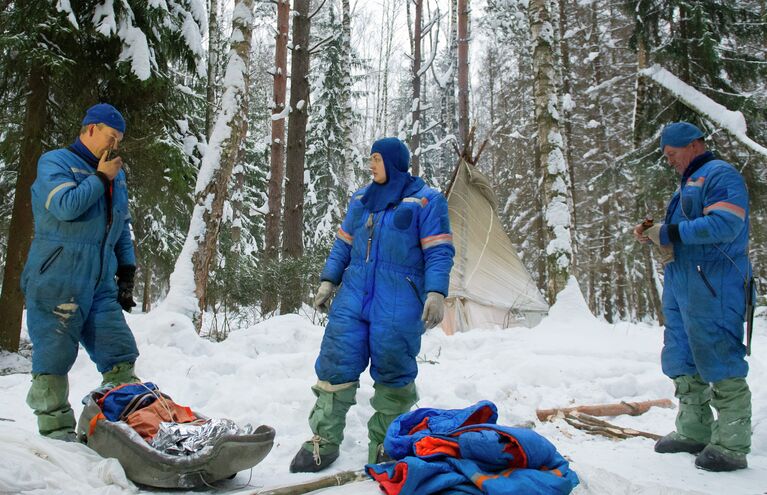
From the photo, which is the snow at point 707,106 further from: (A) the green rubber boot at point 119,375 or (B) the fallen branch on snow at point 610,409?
(A) the green rubber boot at point 119,375

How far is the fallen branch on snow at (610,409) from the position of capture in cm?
433

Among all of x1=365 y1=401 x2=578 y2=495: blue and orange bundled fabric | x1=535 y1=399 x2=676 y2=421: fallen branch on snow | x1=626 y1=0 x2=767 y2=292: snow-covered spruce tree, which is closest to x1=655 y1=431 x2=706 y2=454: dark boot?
x1=535 y1=399 x2=676 y2=421: fallen branch on snow

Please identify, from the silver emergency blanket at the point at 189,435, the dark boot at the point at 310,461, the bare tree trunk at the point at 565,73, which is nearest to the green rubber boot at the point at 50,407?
the silver emergency blanket at the point at 189,435

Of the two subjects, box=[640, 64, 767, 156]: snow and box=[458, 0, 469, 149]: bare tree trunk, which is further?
box=[458, 0, 469, 149]: bare tree trunk

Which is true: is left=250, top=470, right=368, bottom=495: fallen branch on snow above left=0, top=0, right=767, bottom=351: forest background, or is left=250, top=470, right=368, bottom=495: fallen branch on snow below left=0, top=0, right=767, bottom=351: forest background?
below

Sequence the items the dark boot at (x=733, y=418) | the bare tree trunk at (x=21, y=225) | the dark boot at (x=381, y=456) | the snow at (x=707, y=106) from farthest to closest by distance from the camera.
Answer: the snow at (x=707, y=106)
the bare tree trunk at (x=21, y=225)
the dark boot at (x=733, y=418)
the dark boot at (x=381, y=456)

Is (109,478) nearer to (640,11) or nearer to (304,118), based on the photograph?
(304,118)

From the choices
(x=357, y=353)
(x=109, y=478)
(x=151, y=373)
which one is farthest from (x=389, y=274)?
(x=151, y=373)

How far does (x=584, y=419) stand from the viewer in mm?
4188

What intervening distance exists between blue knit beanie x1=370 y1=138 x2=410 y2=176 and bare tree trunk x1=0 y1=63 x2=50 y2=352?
16.4 feet

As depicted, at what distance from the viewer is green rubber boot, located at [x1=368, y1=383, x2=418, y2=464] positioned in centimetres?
323

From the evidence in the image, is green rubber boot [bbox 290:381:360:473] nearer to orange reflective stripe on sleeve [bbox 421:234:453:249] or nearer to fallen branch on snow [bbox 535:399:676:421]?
orange reflective stripe on sleeve [bbox 421:234:453:249]

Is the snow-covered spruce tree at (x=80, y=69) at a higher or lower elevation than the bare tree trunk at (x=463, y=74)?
lower

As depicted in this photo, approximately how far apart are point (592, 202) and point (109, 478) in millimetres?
19183
